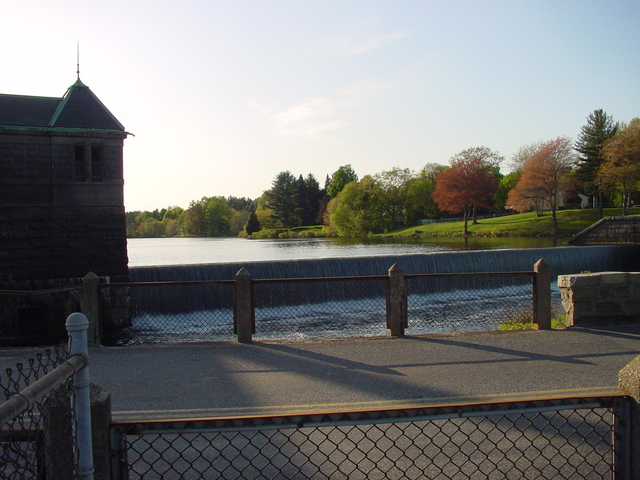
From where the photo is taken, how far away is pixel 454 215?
100m

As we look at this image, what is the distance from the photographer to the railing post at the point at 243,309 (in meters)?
9.70

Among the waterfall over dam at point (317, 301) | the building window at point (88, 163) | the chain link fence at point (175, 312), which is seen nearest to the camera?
the waterfall over dam at point (317, 301)

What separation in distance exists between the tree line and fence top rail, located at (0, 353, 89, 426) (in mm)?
64932

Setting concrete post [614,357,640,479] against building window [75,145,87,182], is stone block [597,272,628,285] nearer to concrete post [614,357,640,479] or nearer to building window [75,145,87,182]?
concrete post [614,357,640,479]

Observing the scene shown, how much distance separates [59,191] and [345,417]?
18271mm

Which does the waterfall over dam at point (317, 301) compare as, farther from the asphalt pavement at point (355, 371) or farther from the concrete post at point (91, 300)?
the asphalt pavement at point (355, 371)

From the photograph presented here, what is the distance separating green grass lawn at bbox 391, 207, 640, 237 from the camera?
6404 centimetres

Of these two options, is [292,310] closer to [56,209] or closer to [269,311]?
[269,311]

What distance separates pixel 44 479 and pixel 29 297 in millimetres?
17108

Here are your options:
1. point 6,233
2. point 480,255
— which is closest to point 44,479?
point 6,233

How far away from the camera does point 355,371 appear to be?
24.5 feet

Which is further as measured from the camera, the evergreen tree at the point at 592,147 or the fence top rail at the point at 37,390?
the evergreen tree at the point at 592,147

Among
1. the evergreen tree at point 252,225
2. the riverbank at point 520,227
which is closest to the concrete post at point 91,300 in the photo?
the riverbank at point 520,227

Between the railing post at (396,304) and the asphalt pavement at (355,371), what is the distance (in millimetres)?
341
